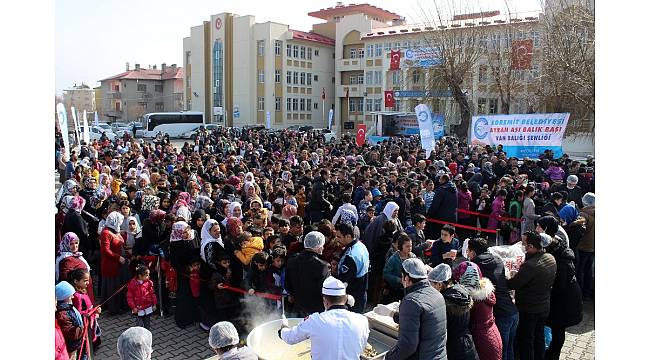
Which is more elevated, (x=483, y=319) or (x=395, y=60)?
(x=395, y=60)

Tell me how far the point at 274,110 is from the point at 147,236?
49.6m

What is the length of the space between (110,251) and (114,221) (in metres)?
0.49

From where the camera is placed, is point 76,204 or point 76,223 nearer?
point 76,223

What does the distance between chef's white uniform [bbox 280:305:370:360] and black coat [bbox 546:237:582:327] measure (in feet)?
9.50

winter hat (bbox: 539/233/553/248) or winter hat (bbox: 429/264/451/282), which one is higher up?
winter hat (bbox: 539/233/553/248)

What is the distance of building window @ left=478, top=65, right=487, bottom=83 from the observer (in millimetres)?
31828

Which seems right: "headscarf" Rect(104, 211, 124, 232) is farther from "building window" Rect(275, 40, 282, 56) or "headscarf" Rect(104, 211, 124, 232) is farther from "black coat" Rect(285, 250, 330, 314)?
"building window" Rect(275, 40, 282, 56)

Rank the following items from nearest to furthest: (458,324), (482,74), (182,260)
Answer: (458,324), (182,260), (482,74)

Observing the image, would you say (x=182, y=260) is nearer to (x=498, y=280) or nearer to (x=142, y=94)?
(x=498, y=280)

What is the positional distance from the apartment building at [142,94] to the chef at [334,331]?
271 feet

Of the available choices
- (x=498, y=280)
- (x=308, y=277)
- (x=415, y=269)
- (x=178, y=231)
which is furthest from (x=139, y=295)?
(x=498, y=280)

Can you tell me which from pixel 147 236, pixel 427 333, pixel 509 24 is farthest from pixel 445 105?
pixel 427 333

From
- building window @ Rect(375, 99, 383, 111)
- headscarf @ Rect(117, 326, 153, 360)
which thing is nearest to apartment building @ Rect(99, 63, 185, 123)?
building window @ Rect(375, 99, 383, 111)

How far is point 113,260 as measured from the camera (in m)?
7.39
